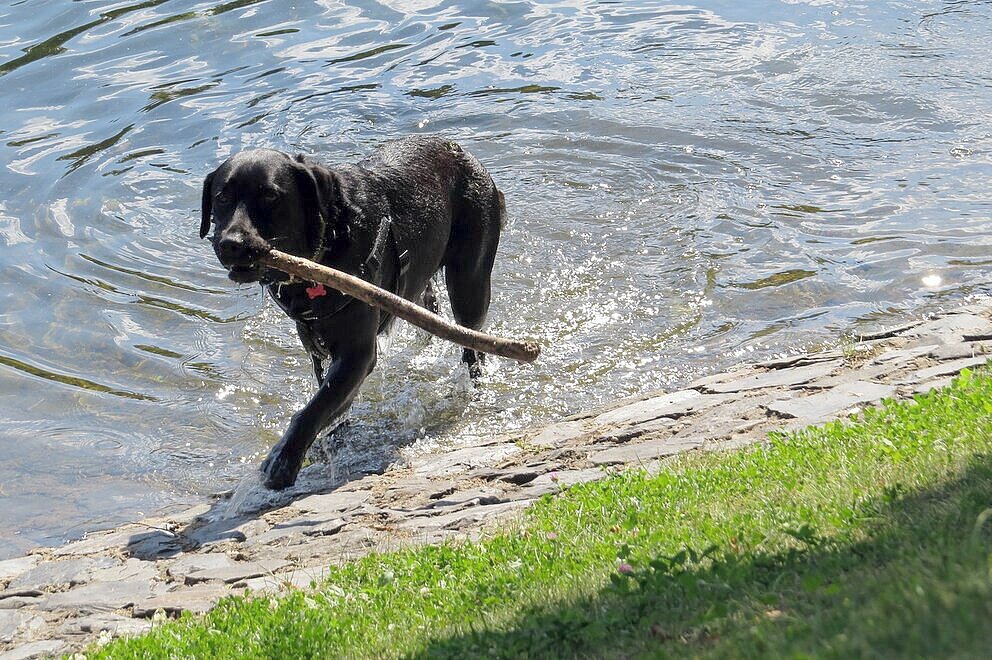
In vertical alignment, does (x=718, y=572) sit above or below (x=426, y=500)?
above

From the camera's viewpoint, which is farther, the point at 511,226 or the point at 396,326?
the point at 511,226

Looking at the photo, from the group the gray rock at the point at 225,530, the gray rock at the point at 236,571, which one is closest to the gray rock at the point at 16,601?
the gray rock at the point at 236,571

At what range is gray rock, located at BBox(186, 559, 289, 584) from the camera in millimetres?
5602

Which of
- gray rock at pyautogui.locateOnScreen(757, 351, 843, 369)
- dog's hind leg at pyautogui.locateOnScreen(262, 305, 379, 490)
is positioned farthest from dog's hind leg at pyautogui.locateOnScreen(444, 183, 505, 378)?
gray rock at pyautogui.locateOnScreen(757, 351, 843, 369)

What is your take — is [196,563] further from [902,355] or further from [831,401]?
[902,355]

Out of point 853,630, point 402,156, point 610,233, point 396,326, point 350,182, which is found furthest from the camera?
point 610,233

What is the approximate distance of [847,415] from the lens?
6.32 meters

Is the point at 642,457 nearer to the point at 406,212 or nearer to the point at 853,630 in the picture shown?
the point at 406,212

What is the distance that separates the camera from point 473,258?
28.0ft

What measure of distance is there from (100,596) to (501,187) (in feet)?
24.8

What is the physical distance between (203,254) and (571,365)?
4.45 m

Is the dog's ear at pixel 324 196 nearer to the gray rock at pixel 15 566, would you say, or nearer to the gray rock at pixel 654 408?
the gray rock at pixel 654 408

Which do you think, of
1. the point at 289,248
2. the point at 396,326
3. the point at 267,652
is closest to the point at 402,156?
the point at 289,248

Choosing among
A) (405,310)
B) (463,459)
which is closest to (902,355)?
(463,459)
